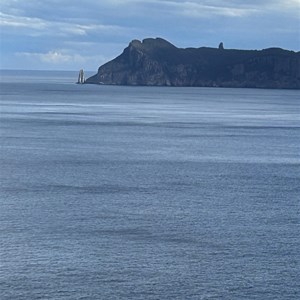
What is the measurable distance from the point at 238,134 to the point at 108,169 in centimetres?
4223

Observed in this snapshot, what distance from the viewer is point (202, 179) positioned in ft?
233

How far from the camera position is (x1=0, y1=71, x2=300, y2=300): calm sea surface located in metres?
41.5

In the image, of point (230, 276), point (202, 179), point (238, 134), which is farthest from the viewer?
point (238, 134)

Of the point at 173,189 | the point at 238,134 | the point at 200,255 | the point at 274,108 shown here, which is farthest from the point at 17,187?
the point at 274,108

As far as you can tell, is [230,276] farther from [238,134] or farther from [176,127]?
[176,127]

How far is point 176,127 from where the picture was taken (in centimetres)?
12725

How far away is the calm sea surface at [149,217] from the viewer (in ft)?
136

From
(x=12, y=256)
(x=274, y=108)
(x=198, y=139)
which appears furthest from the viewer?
(x=274, y=108)

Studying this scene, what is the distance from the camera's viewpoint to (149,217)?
54844 millimetres

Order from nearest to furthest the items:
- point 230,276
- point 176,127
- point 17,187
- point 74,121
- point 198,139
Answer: point 230,276, point 17,187, point 198,139, point 176,127, point 74,121

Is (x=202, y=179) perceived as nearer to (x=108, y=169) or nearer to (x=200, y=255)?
(x=108, y=169)

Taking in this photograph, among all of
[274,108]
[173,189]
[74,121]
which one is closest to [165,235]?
[173,189]

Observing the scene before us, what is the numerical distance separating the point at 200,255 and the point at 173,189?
2022 centimetres

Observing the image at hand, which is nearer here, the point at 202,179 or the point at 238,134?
the point at 202,179
